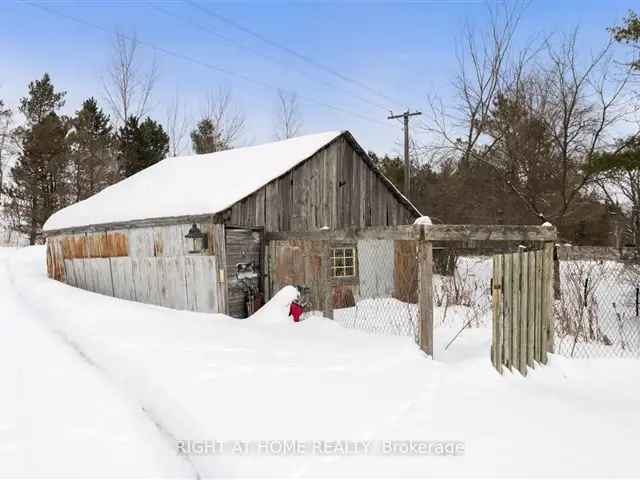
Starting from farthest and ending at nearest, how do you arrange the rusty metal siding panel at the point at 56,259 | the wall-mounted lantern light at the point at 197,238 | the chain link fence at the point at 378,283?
the rusty metal siding panel at the point at 56,259
the chain link fence at the point at 378,283
the wall-mounted lantern light at the point at 197,238

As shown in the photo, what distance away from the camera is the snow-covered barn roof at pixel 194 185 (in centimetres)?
1154

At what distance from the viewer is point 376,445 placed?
3.95 metres

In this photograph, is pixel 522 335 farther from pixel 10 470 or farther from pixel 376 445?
pixel 10 470

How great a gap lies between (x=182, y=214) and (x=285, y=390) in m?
7.05

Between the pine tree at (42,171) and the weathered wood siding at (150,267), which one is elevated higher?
the pine tree at (42,171)

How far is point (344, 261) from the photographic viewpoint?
13289 millimetres

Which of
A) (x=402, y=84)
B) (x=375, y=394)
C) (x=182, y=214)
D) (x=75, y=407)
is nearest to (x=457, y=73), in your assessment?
→ (x=402, y=84)

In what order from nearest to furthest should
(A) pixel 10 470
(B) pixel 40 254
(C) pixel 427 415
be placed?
(A) pixel 10 470, (C) pixel 427 415, (B) pixel 40 254

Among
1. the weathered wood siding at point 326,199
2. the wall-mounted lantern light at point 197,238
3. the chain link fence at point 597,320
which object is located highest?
the weathered wood siding at point 326,199

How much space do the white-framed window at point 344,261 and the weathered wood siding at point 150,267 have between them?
3.67 m

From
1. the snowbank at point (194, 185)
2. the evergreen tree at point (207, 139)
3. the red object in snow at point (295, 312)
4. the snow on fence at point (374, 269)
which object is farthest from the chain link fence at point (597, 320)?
the evergreen tree at point (207, 139)

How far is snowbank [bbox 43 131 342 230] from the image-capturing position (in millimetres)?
11572

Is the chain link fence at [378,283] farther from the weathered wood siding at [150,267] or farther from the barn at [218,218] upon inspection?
the weathered wood siding at [150,267]


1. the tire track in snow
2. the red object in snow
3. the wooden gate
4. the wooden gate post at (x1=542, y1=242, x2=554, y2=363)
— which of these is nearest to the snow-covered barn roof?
the red object in snow
